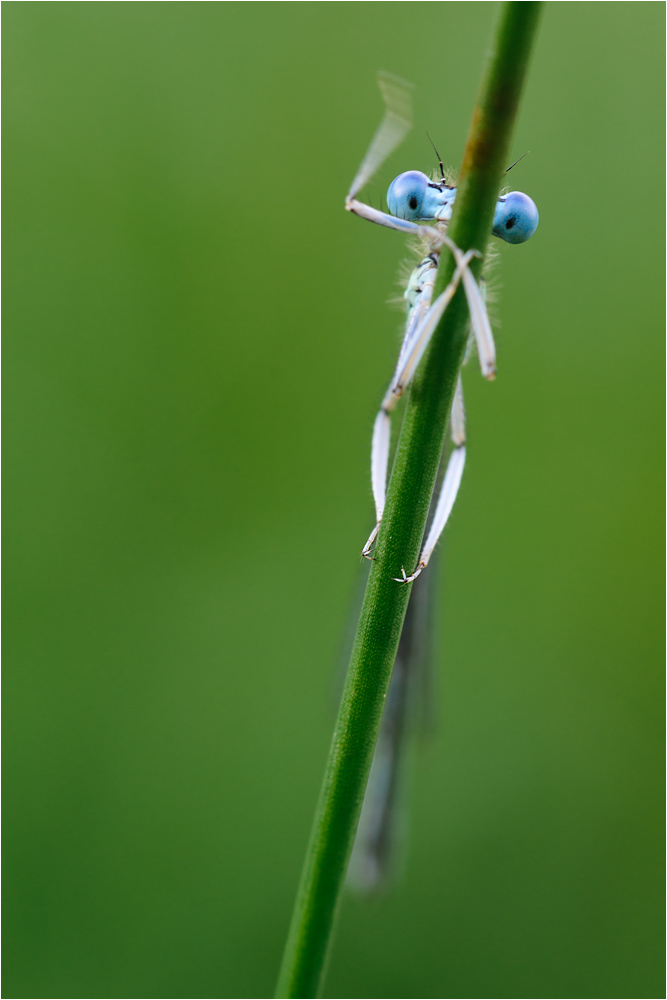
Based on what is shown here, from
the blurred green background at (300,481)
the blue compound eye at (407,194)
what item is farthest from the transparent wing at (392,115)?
the blurred green background at (300,481)

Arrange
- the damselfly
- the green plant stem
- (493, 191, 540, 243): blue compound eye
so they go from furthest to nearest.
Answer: (493, 191, 540, 243): blue compound eye → the damselfly → the green plant stem

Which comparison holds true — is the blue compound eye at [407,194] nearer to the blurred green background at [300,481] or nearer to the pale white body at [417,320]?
the pale white body at [417,320]

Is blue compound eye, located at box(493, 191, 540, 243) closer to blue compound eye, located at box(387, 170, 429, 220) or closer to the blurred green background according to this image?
blue compound eye, located at box(387, 170, 429, 220)

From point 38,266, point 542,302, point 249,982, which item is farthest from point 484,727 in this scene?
point 38,266

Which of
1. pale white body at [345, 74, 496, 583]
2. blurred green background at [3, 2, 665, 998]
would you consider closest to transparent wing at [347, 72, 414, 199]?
pale white body at [345, 74, 496, 583]

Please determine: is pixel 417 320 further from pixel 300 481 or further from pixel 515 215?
pixel 300 481

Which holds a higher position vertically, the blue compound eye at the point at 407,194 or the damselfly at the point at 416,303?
the blue compound eye at the point at 407,194

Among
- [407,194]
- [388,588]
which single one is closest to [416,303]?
[407,194]
